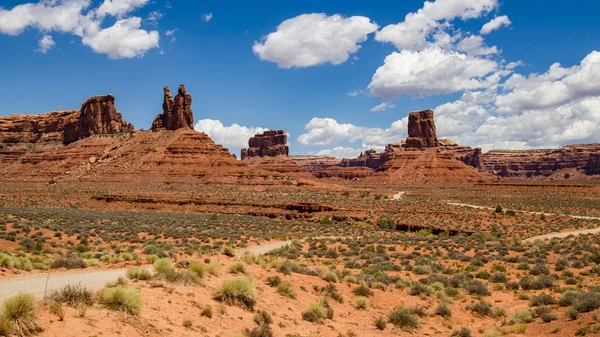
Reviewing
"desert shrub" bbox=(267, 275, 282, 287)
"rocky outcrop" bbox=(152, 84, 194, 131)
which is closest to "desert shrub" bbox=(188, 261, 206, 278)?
"desert shrub" bbox=(267, 275, 282, 287)

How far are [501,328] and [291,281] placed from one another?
6.12 meters

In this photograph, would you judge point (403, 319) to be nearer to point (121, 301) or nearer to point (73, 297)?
point (121, 301)

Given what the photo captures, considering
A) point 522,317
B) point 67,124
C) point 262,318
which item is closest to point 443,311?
point 522,317

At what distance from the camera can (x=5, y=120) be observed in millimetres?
131500

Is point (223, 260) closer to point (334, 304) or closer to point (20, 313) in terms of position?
point (334, 304)

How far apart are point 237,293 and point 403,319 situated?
469cm

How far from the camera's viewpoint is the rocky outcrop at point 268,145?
186500 mm

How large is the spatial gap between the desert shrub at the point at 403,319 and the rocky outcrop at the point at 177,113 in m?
102

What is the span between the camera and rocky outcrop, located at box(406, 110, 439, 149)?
147750 mm

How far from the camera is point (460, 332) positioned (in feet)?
38.9

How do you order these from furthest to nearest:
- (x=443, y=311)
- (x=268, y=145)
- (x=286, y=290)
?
(x=268, y=145) → (x=443, y=311) → (x=286, y=290)

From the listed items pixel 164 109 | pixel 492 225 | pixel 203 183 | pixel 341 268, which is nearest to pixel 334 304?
pixel 341 268

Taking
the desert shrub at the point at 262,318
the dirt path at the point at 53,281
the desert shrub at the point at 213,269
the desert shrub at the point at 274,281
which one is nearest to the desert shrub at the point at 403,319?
the desert shrub at the point at 274,281

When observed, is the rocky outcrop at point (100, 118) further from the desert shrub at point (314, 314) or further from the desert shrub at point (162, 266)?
the desert shrub at point (314, 314)
